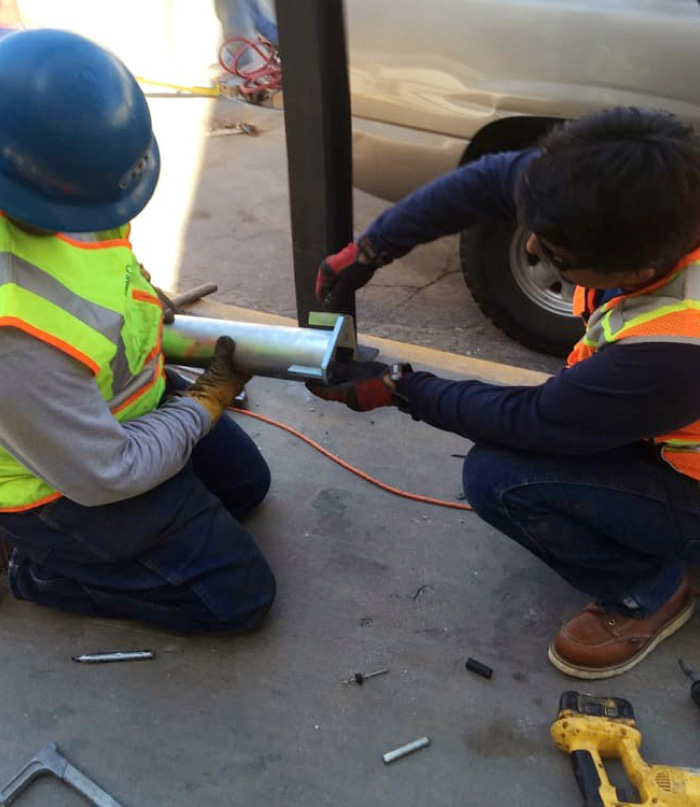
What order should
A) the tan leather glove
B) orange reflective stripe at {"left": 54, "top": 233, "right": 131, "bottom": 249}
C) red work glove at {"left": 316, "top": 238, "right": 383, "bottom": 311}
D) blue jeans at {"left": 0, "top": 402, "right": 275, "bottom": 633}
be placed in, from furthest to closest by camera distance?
red work glove at {"left": 316, "top": 238, "right": 383, "bottom": 311}, the tan leather glove, blue jeans at {"left": 0, "top": 402, "right": 275, "bottom": 633}, orange reflective stripe at {"left": 54, "top": 233, "right": 131, "bottom": 249}

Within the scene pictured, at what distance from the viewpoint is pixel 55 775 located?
1835 millimetres

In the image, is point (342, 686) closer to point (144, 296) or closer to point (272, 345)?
point (272, 345)

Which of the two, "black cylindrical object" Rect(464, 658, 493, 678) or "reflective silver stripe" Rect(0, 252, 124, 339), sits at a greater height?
"reflective silver stripe" Rect(0, 252, 124, 339)

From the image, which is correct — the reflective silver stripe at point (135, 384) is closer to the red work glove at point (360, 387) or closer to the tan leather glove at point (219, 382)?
the tan leather glove at point (219, 382)

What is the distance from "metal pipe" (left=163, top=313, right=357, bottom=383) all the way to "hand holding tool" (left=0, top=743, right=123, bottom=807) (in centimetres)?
105

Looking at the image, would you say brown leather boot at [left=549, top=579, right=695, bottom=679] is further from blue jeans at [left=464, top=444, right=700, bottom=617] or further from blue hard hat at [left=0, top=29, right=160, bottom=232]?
blue hard hat at [left=0, top=29, right=160, bottom=232]

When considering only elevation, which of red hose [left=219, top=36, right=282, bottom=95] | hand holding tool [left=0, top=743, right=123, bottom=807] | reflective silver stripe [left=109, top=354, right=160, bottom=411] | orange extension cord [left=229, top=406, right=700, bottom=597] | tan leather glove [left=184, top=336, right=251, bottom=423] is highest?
reflective silver stripe [left=109, top=354, right=160, bottom=411]

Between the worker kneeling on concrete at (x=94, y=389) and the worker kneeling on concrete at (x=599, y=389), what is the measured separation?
484mm

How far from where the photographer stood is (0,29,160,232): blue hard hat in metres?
1.49

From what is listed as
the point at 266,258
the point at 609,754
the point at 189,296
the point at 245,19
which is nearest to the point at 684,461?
the point at 609,754

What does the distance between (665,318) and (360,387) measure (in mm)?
728

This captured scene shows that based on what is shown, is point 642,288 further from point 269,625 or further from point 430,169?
point 430,169

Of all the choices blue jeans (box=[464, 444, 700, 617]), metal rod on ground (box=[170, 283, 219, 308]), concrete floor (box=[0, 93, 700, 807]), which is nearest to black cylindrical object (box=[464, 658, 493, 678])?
concrete floor (box=[0, 93, 700, 807])

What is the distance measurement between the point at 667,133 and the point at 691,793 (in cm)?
132
